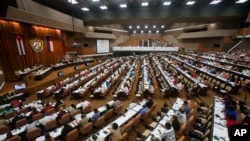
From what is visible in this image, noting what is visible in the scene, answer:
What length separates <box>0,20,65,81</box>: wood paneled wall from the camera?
13023 millimetres

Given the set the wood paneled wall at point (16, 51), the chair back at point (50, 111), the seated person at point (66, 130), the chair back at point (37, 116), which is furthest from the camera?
the wood paneled wall at point (16, 51)

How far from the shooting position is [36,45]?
1700 cm

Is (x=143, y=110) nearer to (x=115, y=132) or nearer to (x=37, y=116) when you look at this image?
(x=115, y=132)

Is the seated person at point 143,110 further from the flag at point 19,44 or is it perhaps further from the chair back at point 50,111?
the flag at point 19,44

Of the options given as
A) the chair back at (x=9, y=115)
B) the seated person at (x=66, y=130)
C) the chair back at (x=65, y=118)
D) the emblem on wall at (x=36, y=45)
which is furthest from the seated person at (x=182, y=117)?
the emblem on wall at (x=36, y=45)

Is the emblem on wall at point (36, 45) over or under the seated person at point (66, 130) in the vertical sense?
over

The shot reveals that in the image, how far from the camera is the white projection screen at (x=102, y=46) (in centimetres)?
3155

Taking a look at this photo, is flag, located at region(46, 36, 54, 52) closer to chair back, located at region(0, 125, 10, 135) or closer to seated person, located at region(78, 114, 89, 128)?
chair back, located at region(0, 125, 10, 135)

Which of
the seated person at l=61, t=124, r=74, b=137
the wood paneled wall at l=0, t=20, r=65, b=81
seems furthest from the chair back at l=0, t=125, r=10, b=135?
the wood paneled wall at l=0, t=20, r=65, b=81

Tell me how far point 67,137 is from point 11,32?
13.3 metres

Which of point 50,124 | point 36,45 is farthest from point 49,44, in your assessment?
point 50,124

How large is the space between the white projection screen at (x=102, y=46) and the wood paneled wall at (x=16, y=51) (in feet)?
39.2

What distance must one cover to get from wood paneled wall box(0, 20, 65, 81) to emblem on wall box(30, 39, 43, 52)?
0.34 meters

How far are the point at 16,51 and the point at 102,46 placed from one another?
19.6 metres
